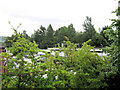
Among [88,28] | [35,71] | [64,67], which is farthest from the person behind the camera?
[88,28]

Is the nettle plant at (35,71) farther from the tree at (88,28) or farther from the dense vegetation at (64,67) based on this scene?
the tree at (88,28)

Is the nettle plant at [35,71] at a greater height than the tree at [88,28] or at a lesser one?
lesser

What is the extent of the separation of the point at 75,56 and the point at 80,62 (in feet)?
0.49

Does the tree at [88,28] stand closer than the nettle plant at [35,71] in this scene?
No

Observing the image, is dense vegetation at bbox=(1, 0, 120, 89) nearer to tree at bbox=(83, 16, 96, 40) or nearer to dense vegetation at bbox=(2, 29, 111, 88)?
dense vegetation at bbox=(2, 29, 111, 88)

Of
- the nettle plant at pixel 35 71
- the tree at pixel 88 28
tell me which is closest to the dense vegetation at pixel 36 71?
the nettle plant at pixel 35 71

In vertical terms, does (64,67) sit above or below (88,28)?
below

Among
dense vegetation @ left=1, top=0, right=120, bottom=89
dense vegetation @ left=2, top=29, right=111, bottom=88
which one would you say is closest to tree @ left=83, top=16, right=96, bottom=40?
dense vegetation @ left=1, top=0, right=120, bottom=89

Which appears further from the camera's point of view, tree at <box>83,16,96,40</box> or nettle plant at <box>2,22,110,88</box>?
tree at <box>83,16,96,40</box>

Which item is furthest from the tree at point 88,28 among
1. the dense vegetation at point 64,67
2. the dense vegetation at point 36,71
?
the dense vegetation at point 36,71

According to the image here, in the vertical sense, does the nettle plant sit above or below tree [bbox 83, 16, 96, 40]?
below

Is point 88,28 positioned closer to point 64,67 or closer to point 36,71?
point 64,67

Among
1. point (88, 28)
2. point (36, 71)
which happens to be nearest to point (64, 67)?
point (36, 71)

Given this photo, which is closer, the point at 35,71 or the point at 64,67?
the point at 35,71
